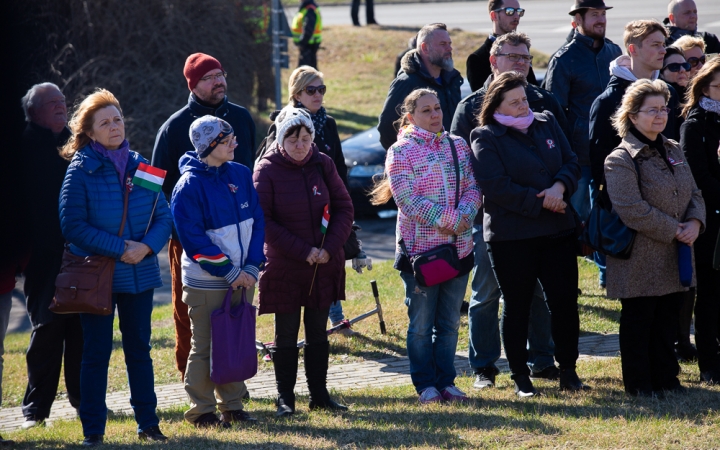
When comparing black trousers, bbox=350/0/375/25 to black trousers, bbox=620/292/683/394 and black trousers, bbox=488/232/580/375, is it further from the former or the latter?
black trousers, bbox=620/292/683/394

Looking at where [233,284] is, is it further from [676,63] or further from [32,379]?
[676,63]

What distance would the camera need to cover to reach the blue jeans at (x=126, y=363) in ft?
18.8

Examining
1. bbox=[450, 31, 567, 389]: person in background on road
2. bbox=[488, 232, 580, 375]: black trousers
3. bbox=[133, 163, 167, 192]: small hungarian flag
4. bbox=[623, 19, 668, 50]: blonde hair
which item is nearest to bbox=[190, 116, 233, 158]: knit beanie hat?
bbox=[133, 163, 167, 192]: small hungarian flag

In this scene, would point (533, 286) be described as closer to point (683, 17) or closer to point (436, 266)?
point (436, 266)

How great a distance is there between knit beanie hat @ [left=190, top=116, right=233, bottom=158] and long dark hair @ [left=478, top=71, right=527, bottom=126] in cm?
175

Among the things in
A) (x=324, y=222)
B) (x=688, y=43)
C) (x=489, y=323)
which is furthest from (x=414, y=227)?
(x=688, y=43)

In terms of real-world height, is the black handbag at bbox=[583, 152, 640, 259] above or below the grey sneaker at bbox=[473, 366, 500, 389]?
above

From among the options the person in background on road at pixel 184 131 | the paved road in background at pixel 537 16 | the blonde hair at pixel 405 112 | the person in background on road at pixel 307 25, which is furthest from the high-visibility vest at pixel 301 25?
the blonde hair at pixel 405 112

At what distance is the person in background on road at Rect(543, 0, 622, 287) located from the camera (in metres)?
7.78

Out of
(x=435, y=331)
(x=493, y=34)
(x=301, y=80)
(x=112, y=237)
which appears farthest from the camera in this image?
(x=493, y=34)

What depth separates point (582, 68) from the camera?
7.78 m

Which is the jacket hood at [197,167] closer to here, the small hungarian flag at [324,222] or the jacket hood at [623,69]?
the small hungarian flag at [324,222]

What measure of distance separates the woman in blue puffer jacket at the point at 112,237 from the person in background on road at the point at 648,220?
2982mm

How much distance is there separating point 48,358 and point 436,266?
2.93 meters
